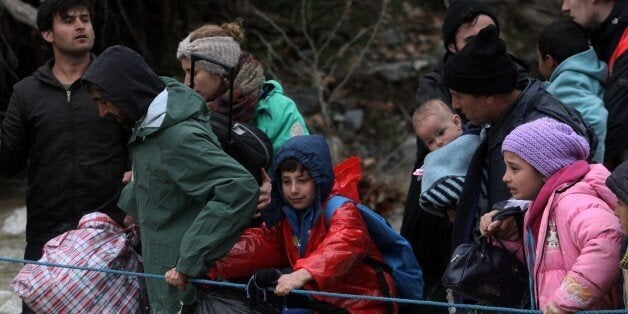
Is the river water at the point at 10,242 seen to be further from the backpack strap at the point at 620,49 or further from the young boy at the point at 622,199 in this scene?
the young boy at the point at 622,199

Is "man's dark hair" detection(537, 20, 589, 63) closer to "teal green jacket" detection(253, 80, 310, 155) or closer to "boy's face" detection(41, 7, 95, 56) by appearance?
"teal green jacket" detection(253, 80, 310, 155)

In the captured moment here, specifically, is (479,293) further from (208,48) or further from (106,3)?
(106,3)

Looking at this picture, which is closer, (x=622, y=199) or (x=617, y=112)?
(x=622, y=199)

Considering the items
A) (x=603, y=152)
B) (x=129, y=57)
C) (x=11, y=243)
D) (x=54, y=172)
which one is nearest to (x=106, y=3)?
(x=11, y=243)

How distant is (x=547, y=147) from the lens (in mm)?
3447

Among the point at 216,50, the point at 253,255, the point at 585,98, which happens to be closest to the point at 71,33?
the point at 216,50

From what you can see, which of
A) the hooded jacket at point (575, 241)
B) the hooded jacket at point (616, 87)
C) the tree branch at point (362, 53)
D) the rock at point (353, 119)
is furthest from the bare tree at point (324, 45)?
the hooded jacket at point (575, 241)

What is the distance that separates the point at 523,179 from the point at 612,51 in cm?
150

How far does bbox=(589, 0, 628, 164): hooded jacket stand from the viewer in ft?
14.8

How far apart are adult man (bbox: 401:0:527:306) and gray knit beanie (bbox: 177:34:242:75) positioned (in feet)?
2.94

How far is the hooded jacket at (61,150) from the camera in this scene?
4863mm

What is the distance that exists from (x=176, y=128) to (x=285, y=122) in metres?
0.85

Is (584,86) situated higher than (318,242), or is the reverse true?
(584,86)

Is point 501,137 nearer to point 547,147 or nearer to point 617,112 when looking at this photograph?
point 547,147
